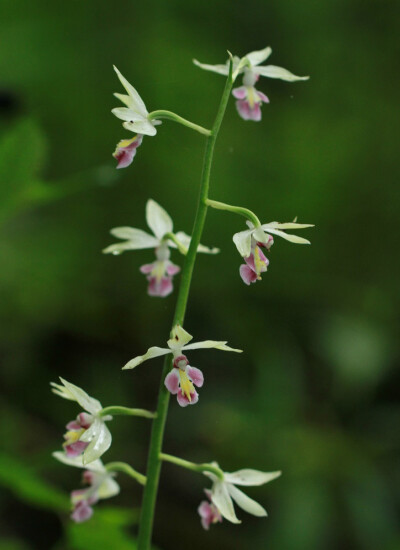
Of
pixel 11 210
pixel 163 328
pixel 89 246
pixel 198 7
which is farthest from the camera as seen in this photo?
pixel 198 7

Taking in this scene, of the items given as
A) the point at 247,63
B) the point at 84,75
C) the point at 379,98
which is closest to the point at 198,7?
the point at 84,75

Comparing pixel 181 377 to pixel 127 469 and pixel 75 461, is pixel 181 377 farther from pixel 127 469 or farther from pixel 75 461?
pixel 75 461

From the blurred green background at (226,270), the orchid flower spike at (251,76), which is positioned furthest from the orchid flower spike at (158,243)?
the blurred green background at (226,270)

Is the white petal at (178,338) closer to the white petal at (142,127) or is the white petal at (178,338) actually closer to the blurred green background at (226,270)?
the white petal at (142,127)

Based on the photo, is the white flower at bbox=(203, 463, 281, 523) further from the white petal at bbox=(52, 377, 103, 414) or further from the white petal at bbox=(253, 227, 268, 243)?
the white petal at bbox=(253, 227, 268, 243)

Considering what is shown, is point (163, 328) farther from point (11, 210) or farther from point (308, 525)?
point (11, 210)
